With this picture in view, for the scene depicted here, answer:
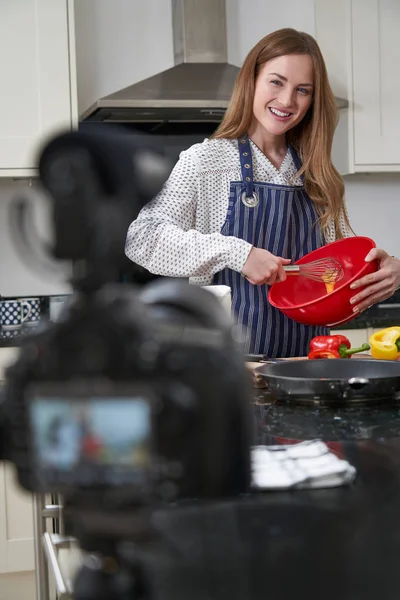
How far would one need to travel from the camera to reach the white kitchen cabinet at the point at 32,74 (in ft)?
9.72

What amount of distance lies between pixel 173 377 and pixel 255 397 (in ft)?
3.57

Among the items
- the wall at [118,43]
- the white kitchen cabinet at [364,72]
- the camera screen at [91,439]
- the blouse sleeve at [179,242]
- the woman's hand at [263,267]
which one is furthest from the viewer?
the wall at [118,43]

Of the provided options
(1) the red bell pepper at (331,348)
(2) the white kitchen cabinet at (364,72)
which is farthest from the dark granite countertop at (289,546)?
(2) the white kitchen cabinet at (364,72)

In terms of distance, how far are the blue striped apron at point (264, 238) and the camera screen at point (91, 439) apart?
5.38 ft

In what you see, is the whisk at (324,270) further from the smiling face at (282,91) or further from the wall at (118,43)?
the wall at (118,43)

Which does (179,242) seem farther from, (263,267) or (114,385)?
(114,385)

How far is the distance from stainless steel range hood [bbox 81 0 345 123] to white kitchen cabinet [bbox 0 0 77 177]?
0.17 m

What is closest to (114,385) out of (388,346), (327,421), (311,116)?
(327,421)

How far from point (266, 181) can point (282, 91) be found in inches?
8.6

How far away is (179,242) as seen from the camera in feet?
5.77

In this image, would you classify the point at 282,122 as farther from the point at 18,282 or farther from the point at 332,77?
the point at 18,282

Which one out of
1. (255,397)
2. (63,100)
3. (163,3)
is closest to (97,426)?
(255,397)

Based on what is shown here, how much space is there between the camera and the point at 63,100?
3.01 m

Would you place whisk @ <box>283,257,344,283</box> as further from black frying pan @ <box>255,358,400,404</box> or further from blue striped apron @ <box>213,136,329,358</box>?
black frying pan @ <box>255,358,400,404</box>
